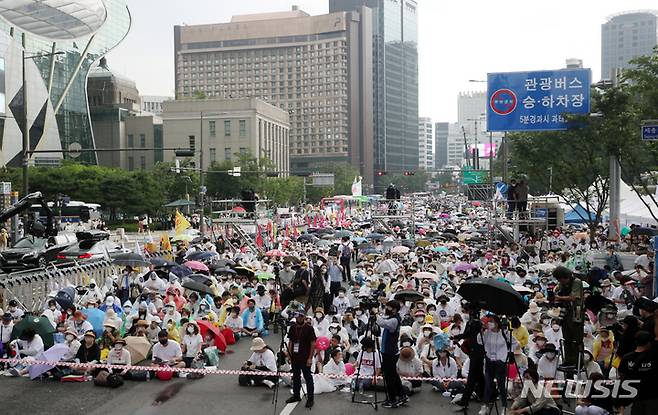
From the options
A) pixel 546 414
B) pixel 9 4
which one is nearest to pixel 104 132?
pixel 9 4

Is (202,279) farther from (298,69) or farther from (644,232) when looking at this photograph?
(298,69)

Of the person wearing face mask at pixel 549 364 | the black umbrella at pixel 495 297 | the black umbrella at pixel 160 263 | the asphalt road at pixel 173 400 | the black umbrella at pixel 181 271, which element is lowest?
the asphalt road at pixel 173 400

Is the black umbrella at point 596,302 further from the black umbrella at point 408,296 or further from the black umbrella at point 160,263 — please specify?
the black umbrella at point 160,263

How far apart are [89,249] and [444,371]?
17.7 metres

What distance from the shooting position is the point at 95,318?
15.1 m

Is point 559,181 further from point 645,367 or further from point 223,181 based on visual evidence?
point 223,181

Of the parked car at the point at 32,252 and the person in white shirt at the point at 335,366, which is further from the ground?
the parked car at the point at 32,252

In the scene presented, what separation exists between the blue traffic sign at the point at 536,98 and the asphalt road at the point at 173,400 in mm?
15177

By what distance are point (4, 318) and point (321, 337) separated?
19.9 ft

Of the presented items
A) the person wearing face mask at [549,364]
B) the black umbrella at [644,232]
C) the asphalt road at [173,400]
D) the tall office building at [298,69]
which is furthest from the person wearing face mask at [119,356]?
the tall office building at [298,69]

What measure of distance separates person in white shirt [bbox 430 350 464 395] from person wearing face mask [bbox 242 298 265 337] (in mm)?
5617

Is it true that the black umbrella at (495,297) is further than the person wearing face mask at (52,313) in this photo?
No

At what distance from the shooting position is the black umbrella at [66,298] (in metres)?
16.5

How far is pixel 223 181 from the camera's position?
73312 mm
